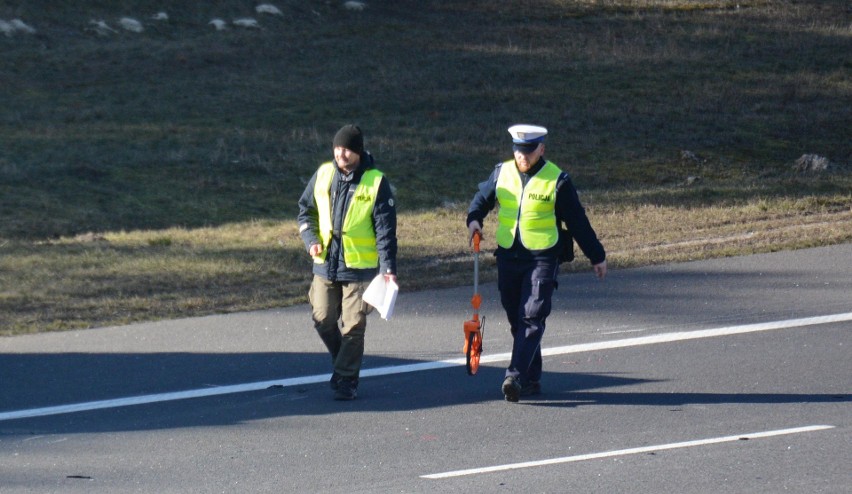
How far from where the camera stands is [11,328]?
10.6 m

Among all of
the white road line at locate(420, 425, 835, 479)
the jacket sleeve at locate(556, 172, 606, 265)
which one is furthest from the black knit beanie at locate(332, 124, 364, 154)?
the white road line at locate(420, 425, 835, 479)

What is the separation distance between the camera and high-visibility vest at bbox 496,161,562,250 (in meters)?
7.89

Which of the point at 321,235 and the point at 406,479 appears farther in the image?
the point at 321,235

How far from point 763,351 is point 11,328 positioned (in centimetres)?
645

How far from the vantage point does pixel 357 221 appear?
26.2 feet

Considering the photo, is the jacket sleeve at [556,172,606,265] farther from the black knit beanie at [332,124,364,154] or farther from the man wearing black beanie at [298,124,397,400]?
the black knit beanie at [332,124,364,154]

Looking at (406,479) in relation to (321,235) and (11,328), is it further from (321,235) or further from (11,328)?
(11,328)

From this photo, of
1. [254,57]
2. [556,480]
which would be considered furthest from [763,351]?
[254,57]

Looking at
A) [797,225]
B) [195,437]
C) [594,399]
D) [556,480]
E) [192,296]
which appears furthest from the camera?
[797,225]

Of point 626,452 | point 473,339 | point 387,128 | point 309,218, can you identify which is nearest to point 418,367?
point 473,339

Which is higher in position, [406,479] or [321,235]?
[321,235]

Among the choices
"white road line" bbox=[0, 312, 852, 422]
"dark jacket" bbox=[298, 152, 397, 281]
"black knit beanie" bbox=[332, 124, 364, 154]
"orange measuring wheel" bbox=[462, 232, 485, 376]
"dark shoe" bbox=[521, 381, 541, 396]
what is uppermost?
"black knit beanie" bbox=[332, 124, 364, 154]

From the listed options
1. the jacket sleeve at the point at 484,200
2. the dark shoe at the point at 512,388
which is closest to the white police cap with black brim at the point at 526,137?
the jacket sleeve at the point at 484,200

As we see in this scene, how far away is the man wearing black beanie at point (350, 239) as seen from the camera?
313 inches
